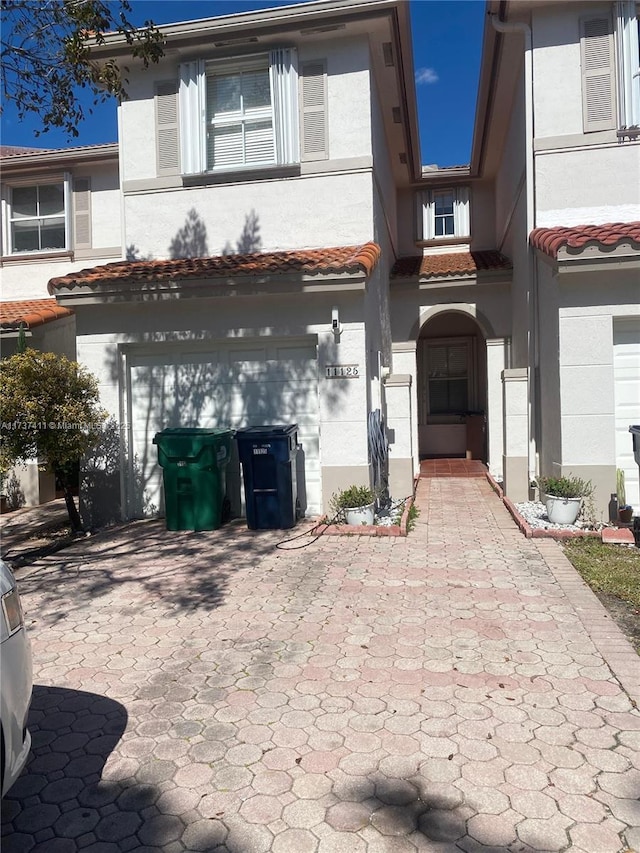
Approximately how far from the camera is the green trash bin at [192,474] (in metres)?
7.96

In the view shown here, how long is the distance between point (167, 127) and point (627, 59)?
7.22 metres

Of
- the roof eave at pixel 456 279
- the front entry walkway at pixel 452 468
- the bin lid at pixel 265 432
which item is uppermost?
the roof eave at pixel 456 279

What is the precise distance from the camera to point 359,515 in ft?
26.0

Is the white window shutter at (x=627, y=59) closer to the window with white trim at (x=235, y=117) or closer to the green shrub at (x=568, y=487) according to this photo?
the window with white trim at (x=235, y=117)

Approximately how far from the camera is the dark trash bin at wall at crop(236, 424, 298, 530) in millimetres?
7867

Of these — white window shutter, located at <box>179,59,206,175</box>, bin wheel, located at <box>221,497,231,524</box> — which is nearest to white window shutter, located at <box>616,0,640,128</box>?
white window shutter, located at <box>179,59,206,175</box>

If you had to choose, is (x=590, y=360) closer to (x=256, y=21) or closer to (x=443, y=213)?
(x=256, y=21)

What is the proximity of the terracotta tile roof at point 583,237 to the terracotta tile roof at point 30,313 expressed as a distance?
778 cm

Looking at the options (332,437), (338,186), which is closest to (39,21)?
(338,186)

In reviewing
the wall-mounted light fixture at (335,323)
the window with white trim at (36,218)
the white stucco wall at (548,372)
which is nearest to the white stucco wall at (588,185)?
the white stucco wall at (548,372)

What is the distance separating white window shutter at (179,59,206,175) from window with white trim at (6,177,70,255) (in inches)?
208

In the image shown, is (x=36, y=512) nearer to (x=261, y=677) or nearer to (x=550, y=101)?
(x=261, y=677)

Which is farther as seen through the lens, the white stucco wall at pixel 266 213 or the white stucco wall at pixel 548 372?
the white stucco wall at pixel 266 213

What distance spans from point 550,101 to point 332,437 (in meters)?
6.29
